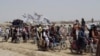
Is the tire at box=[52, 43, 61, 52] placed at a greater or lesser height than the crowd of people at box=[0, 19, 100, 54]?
lesser

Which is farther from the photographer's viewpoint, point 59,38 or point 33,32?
point 33,32

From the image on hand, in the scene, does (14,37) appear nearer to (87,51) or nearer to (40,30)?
(40,30)

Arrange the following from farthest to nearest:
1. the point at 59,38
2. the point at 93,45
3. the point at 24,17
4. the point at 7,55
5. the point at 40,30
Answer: the point at 24,17
the point at 40,30
the point at 59,38
the point at 7,55
the point at 93,45

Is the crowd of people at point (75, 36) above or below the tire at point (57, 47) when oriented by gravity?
above

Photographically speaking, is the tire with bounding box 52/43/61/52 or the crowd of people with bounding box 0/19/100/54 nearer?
the crowd of people with bounding box 0/19/100/54

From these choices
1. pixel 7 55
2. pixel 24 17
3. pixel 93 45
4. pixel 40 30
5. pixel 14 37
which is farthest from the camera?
pixel 24 17

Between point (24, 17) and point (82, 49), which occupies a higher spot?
point (24, 17)

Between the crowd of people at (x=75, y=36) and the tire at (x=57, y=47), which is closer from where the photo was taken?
the crowd of people at (x=75, y=36)

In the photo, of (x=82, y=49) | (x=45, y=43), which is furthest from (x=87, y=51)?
(x=45, y=43)

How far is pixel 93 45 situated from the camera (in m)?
15.7

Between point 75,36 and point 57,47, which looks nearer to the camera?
point 75,36

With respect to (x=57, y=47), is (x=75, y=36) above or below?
above

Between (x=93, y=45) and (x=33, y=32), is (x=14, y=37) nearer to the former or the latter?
(x=33, y=32)

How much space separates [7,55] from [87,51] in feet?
14.4
